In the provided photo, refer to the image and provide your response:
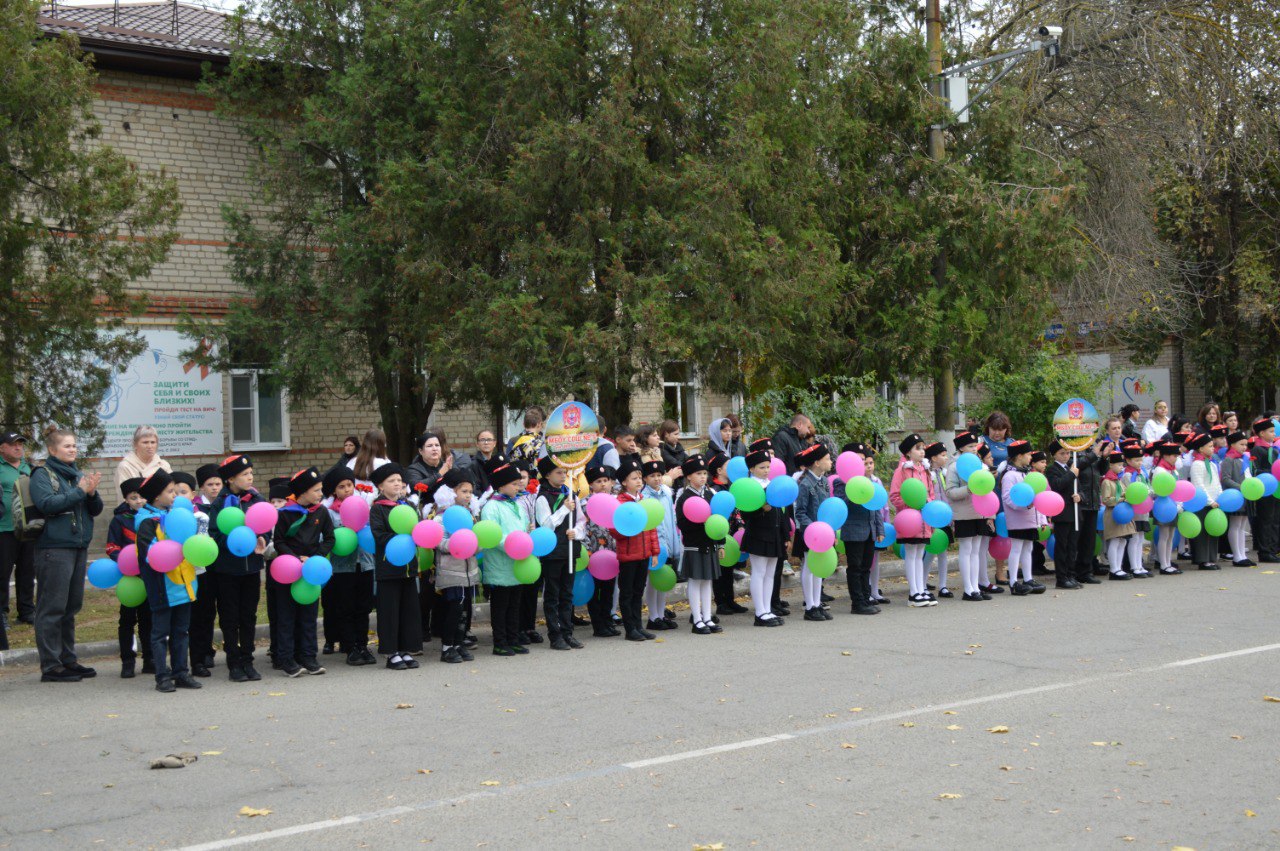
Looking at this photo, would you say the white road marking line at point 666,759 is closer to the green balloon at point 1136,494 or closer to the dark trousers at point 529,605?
the dark trousers at point 529,605

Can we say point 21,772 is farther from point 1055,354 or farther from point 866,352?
point 1055,354

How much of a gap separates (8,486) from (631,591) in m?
5.36

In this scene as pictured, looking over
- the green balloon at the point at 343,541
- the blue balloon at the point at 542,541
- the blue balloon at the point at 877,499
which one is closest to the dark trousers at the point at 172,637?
the green balloon at the point at 343,541

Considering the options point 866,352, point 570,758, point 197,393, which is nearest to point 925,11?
point 866,352

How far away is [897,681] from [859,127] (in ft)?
39.1

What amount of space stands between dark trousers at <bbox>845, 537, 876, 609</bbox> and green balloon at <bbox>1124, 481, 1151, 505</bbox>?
3.58 m

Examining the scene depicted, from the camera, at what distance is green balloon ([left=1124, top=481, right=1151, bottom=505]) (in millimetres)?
14211

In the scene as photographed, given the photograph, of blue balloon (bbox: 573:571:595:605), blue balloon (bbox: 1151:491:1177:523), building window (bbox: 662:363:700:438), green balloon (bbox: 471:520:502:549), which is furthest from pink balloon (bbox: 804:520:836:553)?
building window (bbox: 662:363:700:438)

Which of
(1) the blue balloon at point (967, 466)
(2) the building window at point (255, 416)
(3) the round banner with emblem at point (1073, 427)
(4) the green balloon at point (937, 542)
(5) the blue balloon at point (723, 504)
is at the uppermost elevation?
(2) the building window at point (255, 416)

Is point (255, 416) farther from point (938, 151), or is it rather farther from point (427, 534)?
point (427, 534)

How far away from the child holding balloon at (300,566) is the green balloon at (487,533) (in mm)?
1121

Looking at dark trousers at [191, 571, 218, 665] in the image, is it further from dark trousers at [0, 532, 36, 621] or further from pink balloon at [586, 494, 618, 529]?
pink balloon at [586, 494, 618, 529]

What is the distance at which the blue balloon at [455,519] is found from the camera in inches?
392

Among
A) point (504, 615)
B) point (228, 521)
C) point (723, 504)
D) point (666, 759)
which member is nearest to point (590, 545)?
point (504, 615)
